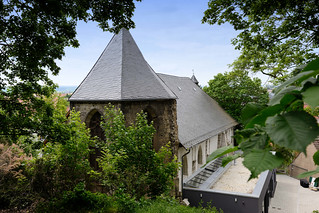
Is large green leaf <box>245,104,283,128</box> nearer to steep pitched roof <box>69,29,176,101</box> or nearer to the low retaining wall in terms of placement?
steep pitched roof <box>69,29,176,101</box>

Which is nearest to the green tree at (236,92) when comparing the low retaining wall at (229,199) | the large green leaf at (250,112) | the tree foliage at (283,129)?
the low retaining wall at (229,199)

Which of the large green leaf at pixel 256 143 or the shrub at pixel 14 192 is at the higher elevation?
the large green leaf at pixel 256 143

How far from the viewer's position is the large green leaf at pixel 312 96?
0.55 metres

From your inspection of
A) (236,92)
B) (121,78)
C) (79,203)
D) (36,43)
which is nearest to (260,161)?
(36,43)

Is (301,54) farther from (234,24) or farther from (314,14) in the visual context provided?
(234,24)

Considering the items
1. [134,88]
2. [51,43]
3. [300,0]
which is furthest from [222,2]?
[134,88]

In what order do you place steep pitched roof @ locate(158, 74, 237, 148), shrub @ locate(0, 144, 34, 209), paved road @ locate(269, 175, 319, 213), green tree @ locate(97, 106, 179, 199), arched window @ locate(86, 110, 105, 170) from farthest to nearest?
paved road @ locate(269, 175, 319, 213), steep pitched roof @ locate(158, 74, 237, 148), arched window @ locate(86, 110, 105, 170), shrub @ locate(0, 144, 34, 209), green tree @ locate(97, 106, 179, 199)

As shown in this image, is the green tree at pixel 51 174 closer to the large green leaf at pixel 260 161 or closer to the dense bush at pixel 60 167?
the dense bush at pixel 60 167

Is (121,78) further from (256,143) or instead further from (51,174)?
(256,143)

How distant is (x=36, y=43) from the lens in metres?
5.96

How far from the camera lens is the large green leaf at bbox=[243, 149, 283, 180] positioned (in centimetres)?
60

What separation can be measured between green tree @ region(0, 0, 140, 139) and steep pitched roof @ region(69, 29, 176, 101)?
4760mm

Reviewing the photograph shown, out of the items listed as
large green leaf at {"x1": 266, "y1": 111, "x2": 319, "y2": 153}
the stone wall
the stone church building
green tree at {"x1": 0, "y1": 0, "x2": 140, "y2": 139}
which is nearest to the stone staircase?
the stone church building

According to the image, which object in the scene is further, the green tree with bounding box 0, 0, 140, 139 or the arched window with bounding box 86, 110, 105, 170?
the arched window with bounding box 86, 110, 105, 170
